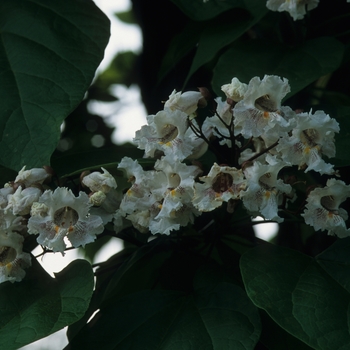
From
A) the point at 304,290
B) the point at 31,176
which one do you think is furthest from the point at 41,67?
the point at 304,290

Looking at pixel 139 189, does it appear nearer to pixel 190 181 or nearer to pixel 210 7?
pixel 190 181

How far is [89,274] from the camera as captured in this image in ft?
3.10

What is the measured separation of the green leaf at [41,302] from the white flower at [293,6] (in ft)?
1.85

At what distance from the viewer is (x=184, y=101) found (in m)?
0.90

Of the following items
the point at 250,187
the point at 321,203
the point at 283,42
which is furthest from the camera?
the point at 283,42

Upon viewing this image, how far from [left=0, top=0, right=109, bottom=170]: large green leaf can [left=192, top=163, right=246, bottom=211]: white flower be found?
0.73 ft

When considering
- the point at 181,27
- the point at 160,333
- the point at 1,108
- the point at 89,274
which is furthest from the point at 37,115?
the point at 181,27

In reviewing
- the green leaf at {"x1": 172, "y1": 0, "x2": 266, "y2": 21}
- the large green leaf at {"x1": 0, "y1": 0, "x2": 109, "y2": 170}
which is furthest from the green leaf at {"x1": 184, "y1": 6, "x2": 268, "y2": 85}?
the large green leaf at {"x1": 0, "y1": 0, "x2": 109, "y2": 170}

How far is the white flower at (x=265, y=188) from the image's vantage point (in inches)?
33.6

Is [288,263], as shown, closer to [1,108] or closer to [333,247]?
[333,247]

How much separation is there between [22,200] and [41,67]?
0.27 m

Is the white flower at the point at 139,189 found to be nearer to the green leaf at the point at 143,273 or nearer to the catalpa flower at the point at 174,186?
the catalpa flower at the point at 174,186

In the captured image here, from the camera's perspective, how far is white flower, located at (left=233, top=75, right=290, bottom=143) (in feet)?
2.78

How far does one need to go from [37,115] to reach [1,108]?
2.4 inches
